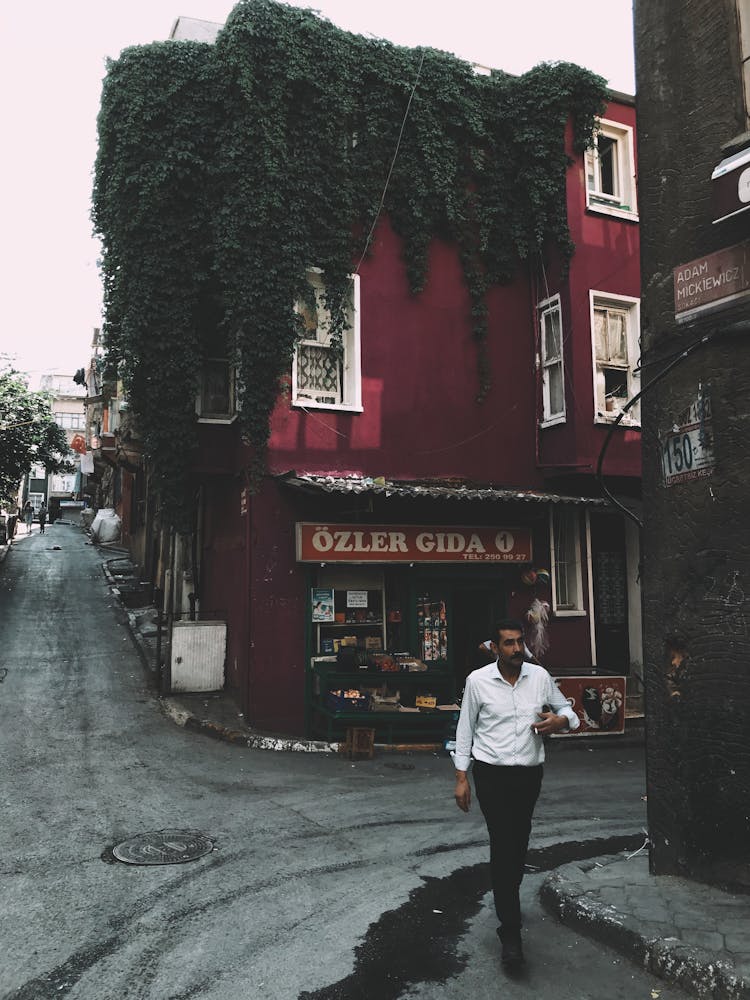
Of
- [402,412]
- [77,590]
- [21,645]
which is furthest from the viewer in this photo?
[77,590]

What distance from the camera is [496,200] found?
14156 millimetres

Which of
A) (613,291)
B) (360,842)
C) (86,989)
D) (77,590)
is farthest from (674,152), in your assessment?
(77,590)

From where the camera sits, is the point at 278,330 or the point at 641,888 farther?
the point at 278,330

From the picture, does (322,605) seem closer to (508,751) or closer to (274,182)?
(274,182)

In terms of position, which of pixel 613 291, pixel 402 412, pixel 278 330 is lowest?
pixel 402 412

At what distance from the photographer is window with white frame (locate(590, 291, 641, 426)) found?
1368 centimetres

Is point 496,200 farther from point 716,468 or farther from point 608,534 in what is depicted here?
point 716,468

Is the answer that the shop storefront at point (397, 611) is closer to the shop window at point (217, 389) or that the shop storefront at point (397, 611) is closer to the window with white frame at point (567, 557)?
the window with white frame at point (567, 557)

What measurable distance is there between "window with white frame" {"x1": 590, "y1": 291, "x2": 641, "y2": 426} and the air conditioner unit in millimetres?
8188

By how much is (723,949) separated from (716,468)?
3.07 metres

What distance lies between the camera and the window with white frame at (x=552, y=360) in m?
13.9

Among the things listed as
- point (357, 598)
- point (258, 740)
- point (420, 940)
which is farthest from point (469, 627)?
point (420, 940)

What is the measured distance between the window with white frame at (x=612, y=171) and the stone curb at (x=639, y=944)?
12131 mm

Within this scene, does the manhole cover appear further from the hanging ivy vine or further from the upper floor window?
the upper floor window
